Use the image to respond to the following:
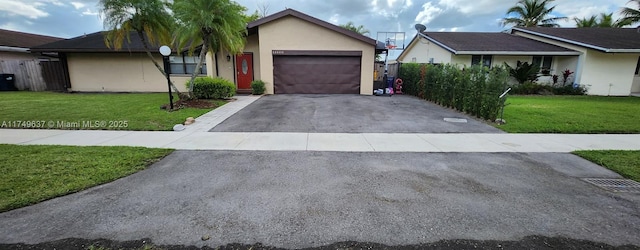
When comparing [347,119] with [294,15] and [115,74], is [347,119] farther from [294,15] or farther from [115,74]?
[115,74]

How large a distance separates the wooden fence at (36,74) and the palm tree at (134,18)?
9.71m

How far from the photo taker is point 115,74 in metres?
15.7

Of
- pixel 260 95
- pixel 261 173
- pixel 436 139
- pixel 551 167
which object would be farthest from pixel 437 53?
pixel 261 173

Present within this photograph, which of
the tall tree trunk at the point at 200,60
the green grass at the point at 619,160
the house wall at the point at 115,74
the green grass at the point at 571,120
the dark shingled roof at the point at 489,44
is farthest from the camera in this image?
the dark shingled roof at the point at 489,44

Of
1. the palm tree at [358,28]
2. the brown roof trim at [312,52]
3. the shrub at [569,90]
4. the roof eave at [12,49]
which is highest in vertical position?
the palm tree at [358,28]

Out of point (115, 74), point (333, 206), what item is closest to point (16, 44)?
point (115, 74)

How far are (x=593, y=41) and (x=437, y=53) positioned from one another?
26.6 feet

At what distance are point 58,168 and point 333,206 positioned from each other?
13.5 ft

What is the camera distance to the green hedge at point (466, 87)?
8.15m

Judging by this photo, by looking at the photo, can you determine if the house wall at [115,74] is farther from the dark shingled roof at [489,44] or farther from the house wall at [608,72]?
the house wall at [608,72]

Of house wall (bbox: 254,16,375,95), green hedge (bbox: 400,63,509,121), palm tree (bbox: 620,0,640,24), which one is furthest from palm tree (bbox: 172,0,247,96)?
palm tree (bbox: 620,0,640,24)

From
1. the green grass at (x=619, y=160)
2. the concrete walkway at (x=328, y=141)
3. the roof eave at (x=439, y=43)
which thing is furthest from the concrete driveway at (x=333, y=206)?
the roof eave at (x=439, y=43)

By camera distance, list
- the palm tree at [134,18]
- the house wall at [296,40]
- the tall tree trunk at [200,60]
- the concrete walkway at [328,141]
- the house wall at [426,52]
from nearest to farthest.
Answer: the concrete walkway at [328,141], the palm tree at [134,18], the tall tree trunk at [200,60], the house wall at [296,40], the house wall at [426,52]

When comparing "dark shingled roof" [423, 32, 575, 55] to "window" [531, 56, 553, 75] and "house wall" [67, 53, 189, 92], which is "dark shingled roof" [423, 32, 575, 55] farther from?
"house wall" [67, 53, 189, 92]
